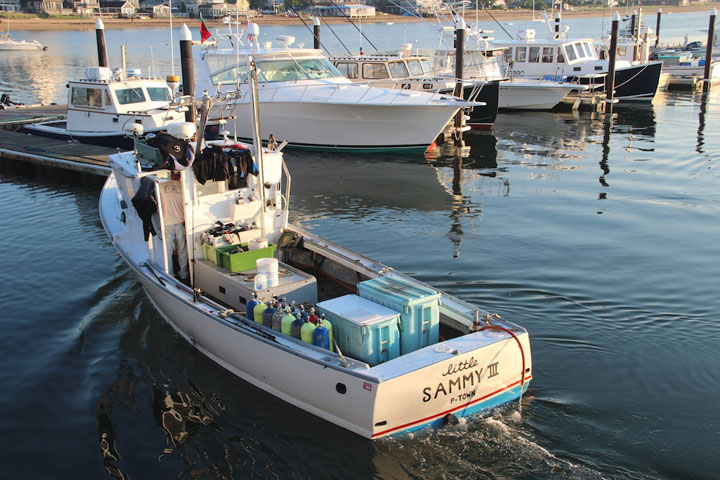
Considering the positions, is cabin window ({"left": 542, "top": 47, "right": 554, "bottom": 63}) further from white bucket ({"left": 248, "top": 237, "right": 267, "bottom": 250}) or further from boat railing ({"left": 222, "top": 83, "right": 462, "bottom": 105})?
white bucket ({"left": 248, "top": 237, "right": 267, "bottom": 250})

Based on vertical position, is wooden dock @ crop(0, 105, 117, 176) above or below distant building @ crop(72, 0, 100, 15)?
below

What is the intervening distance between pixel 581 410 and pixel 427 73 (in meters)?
21.1

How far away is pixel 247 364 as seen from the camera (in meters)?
8.21

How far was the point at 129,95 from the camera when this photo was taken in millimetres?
21531

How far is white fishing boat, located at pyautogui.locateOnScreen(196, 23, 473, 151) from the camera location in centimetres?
2170

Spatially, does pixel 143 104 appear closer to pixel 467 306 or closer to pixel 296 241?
pixel 296 241

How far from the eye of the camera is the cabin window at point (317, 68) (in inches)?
921

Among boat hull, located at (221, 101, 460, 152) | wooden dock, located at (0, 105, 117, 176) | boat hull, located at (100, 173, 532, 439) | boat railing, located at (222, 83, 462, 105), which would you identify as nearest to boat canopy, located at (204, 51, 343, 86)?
boat railing, located at (222, 83, 462, 105)

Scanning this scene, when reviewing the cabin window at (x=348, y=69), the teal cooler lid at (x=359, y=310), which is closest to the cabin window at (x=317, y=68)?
the cabin window at (x=348, y=69)

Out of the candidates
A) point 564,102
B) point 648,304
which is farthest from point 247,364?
point 564,102

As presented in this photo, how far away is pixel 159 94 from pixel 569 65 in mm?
20375

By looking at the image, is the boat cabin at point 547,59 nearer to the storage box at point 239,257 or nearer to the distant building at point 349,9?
the distant building at point 349,9

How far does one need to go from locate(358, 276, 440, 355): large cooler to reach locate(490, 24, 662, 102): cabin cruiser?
26.6m

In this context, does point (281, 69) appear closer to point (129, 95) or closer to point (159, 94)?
point (159, 94)
